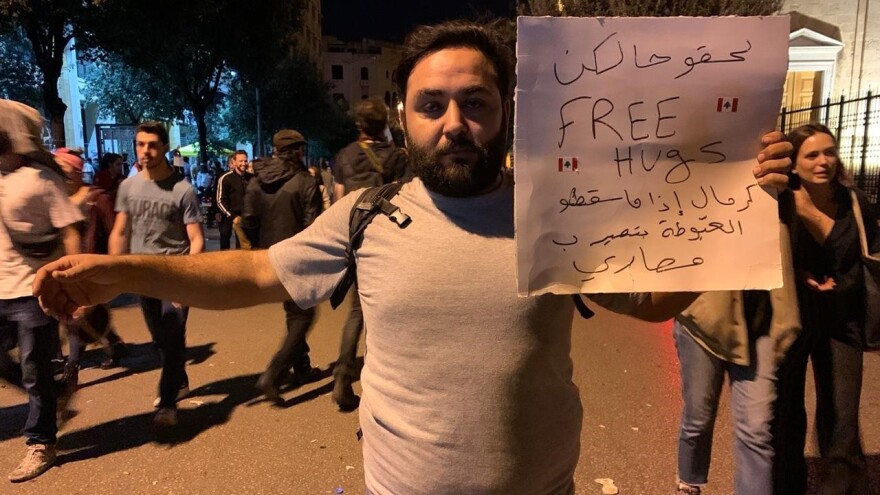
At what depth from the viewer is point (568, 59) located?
4.34 ft

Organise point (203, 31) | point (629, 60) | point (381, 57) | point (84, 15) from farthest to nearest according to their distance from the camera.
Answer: point (381, 57), point (203, 31), point (84, 15), point (629, 60)

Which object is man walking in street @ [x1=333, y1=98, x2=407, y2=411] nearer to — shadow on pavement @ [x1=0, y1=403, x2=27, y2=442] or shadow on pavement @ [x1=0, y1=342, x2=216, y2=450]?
shadow on pavement @ [x1=0, y1=342, x2=216, y2=450]

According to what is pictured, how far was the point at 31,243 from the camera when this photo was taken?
377 cm

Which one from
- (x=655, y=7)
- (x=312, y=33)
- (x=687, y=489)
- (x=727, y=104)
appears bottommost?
(x=687, y=489)

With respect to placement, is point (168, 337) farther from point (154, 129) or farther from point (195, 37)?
point (195, 37)

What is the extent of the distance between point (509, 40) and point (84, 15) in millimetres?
13956

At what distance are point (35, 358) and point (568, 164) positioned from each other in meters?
3.66

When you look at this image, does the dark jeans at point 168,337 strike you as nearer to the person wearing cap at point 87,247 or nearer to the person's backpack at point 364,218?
the person wearing cap at point 87,247

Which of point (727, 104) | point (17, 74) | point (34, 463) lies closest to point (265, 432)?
point (34, 463)

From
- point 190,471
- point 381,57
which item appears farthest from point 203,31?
point 381,57

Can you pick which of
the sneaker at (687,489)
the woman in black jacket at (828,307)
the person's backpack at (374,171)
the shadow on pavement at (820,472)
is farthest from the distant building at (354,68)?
the sneaker at (687,489)

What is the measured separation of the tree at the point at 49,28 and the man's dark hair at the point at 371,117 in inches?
361

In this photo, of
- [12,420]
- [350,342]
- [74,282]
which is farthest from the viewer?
[350,342]

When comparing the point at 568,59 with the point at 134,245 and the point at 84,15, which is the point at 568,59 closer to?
the point at 134,245
